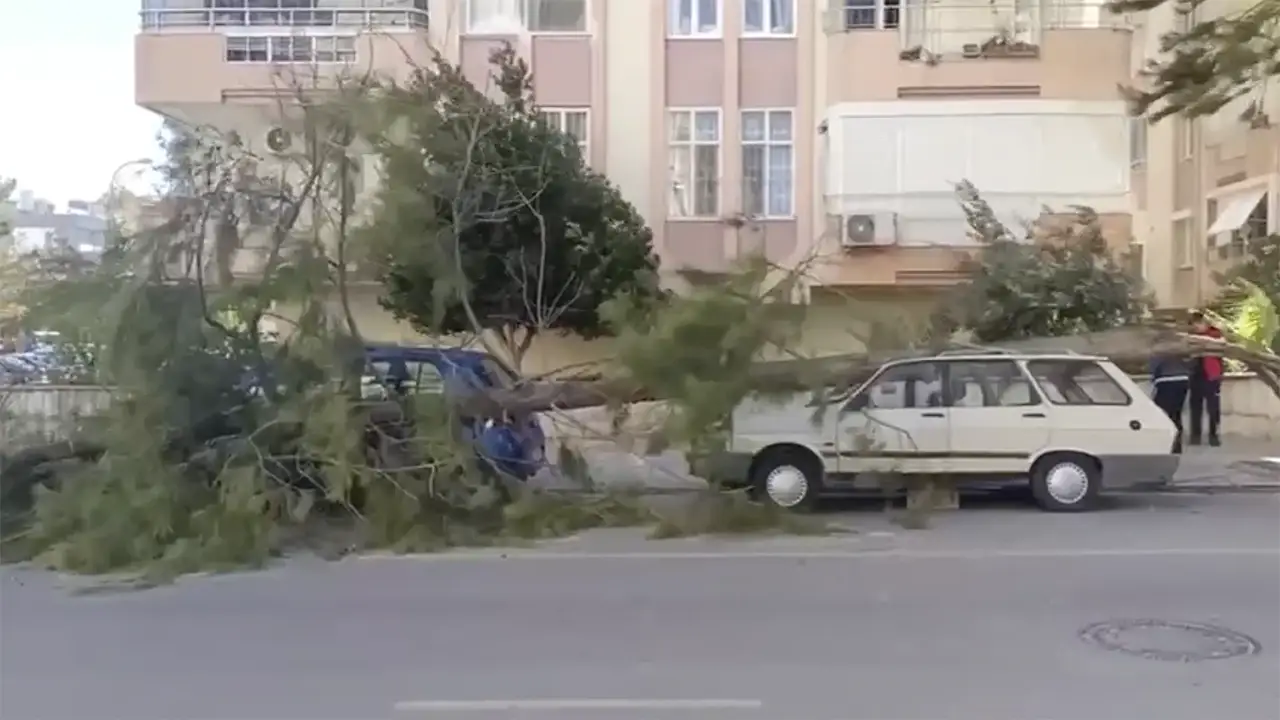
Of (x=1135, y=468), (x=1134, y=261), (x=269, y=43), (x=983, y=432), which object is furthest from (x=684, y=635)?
(x=269, y=43)

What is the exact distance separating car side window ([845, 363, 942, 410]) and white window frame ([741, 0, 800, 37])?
1206cm

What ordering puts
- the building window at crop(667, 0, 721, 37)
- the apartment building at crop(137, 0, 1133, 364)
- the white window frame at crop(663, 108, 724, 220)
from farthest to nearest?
the building window at crop(667, 0, 721, 37) < the white window frame at crop(663, 108, 724, 220) < the apartment building at crop(137, 0, 1133, 364)

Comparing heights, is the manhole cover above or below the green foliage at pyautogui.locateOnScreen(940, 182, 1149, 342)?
below

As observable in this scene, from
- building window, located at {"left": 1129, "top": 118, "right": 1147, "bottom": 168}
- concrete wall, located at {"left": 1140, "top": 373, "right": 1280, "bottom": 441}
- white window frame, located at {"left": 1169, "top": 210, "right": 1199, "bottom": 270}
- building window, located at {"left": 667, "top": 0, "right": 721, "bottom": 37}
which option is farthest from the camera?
building window, located at {"left": 1129, "top": 118, "right": 1147, "bottom": 168}

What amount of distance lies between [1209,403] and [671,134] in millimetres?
9928

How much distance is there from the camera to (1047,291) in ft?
63.6

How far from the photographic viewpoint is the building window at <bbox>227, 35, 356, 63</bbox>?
2197cm

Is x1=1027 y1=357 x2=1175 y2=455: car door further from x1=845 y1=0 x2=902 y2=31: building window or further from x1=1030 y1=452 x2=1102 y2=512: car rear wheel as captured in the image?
x1=845 y1=0 x2=902 y2=31: building window

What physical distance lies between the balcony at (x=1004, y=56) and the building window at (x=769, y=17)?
5.17ft

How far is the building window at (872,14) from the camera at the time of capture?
22406 millimetres

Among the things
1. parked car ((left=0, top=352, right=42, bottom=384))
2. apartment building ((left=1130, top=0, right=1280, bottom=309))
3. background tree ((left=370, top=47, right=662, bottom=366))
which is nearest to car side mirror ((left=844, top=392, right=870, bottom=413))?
background tree ((left=370, top=47, right=662, bottom=366))

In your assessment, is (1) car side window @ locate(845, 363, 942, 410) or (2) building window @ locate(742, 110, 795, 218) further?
(2) building window @ locate(742, 110, 795, 218)

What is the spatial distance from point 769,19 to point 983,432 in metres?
12.7

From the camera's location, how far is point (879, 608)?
873 cm
